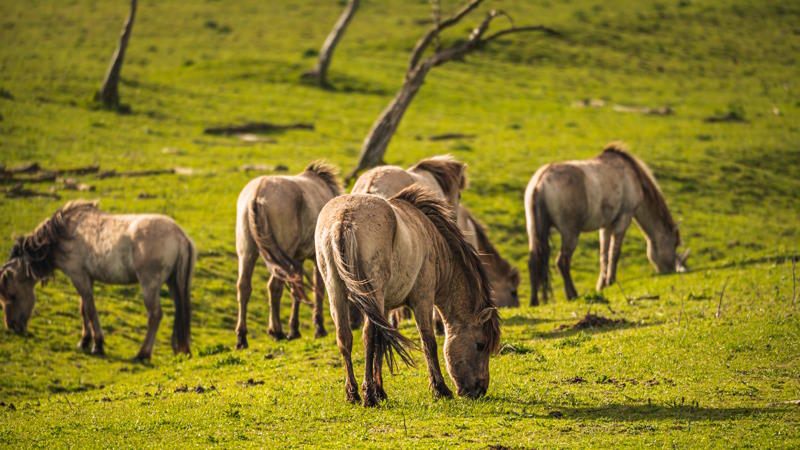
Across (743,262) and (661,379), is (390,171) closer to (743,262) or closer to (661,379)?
(661,379)

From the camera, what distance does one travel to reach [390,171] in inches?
508

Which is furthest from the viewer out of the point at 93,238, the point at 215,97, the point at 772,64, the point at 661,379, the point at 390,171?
the point at 772,64

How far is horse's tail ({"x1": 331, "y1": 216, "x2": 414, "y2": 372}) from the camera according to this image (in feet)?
28.2

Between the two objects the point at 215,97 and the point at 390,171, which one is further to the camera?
the point at 215,97

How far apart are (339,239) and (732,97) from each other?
4319 cm

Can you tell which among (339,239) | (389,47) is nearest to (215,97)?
(389,47)

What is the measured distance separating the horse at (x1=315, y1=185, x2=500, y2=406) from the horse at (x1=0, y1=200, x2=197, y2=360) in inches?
288

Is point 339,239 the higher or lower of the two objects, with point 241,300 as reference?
higher

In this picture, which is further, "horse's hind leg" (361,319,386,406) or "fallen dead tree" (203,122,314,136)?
"fallen dead tree" (203,122,314,136)

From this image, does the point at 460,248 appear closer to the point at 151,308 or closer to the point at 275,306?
the point at 275,306

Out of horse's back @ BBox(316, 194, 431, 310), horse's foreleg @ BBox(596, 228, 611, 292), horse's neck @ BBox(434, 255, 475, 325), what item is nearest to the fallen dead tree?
horse's foreleg @ BBox(596, 228, 611, 292)

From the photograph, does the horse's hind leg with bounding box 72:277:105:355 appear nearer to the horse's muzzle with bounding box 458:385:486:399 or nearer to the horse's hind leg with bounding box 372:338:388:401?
the horse's hind leg with bounding box 372:338:388:401

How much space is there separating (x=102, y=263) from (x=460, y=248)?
9.00 m

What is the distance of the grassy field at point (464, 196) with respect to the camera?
30.0 feet
